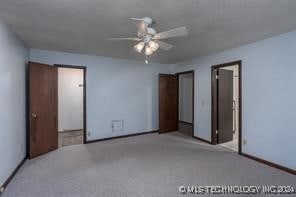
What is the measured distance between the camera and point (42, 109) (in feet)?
12.6

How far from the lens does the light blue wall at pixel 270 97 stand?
9.77ft

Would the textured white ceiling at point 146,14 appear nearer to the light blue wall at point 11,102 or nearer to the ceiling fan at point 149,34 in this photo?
the ceiling fan at point 149,34

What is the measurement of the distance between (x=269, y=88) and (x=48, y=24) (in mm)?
3963

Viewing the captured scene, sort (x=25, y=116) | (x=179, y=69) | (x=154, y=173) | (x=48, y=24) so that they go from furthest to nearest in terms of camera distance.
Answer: (x=179, y=69)
(x=25, y=116)
(x=154, y=173)
(x=48, y=24)

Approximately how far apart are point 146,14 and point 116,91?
123 inches

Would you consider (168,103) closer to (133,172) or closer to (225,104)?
(225,104)

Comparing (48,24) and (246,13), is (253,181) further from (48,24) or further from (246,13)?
(48,24)

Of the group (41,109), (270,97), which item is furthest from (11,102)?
(270,97)

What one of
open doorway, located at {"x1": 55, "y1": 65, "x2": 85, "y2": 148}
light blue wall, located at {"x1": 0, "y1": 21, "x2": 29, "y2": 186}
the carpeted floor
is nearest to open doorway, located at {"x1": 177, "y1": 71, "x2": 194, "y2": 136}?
the carpeted floor

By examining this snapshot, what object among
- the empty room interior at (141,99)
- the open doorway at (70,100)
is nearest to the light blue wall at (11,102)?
A: the empty room interior at (141,99)

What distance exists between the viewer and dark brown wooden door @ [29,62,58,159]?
363 centimetres

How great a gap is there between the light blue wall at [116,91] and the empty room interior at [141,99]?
0.03 meters

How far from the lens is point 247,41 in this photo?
11.5ft

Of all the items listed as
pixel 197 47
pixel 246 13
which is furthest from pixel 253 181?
pixel 197 47
